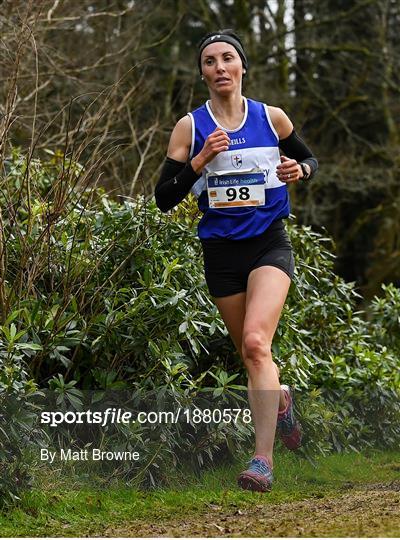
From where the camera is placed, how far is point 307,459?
19.9 feet

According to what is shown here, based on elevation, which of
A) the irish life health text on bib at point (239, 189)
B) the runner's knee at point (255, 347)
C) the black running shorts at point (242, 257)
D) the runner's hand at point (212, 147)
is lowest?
the runner's knee at point (255, 347)

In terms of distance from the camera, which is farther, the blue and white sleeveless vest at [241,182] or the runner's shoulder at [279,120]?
the runner's shoulder at [279,120]

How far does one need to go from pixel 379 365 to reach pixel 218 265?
2.64 metres

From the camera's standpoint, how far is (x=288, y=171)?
192 inches

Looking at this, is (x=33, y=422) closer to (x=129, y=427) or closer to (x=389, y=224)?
(x=129, y=427)

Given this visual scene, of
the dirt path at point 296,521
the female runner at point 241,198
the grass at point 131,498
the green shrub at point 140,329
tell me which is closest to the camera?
the dirt path at point 296,521

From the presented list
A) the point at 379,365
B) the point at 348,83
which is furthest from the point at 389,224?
the point at 379,365

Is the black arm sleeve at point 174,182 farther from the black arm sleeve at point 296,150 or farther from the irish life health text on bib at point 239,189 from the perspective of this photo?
the black arm sleeve at point 296,150

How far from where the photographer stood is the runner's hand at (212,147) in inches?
187

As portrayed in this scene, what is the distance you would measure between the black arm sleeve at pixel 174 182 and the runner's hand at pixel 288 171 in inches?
14.7

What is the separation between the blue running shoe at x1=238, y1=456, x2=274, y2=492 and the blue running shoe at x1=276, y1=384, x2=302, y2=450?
693mm

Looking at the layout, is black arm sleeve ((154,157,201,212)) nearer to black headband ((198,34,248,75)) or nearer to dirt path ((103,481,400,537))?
black headband ((198,34,248,75))

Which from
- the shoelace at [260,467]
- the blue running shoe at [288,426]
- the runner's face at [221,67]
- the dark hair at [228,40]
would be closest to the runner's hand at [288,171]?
the runner's face at [221,67]

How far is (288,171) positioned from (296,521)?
5.12 ft
